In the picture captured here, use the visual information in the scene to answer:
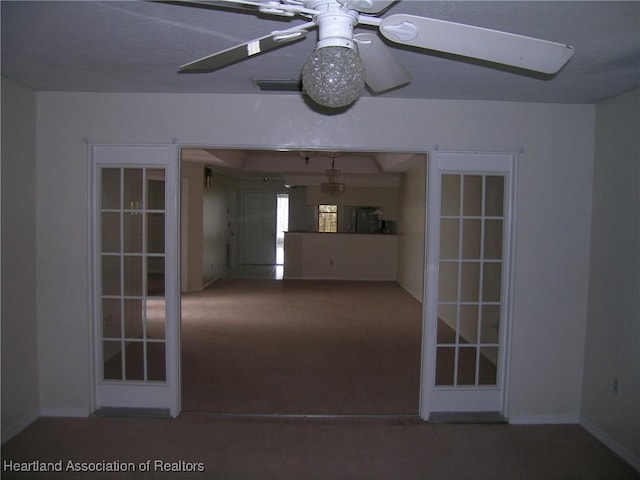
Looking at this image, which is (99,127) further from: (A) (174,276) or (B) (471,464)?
(B) (471,464)

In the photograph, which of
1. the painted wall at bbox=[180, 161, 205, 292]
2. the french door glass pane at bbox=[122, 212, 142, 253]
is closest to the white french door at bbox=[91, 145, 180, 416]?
the french door glass pane at bbox=[122, 212, 142, 253]

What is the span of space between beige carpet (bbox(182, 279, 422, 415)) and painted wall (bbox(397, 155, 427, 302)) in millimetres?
414

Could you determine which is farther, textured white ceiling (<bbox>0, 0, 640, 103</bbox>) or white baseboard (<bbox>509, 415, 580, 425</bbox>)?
white baseboard (<bbox>509, 415, 580, 425</bbox>)

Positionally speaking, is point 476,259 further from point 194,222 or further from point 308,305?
point 194,222

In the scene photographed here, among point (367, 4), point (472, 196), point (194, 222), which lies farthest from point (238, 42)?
point (194, 222)

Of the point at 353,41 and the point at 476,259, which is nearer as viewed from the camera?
the point at 353,41

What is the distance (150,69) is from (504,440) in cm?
310

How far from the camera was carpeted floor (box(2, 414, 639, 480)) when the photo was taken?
2535 mm

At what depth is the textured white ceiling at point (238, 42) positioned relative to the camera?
1.75 meters

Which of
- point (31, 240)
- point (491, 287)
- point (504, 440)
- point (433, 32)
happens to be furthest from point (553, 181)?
point (31, 240)

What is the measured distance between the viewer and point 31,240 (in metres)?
2.98

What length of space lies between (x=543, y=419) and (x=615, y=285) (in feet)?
3.47

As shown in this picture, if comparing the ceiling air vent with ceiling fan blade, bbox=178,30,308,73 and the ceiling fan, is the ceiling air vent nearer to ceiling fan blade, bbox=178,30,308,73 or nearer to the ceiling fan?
ceiling fan blade, bbox=178,30,308,73

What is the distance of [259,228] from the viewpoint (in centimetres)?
1130
